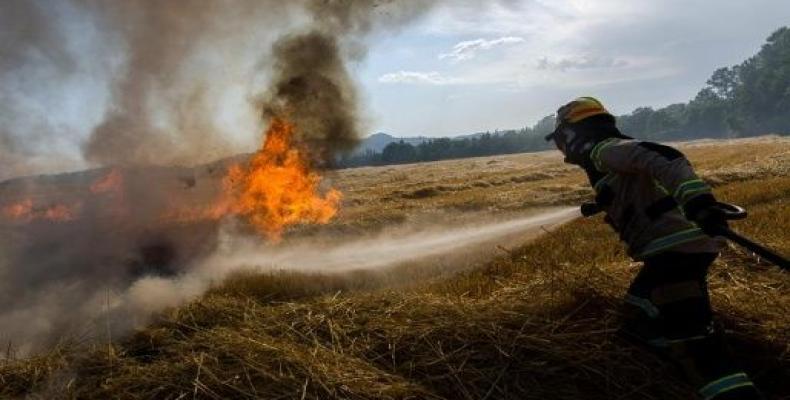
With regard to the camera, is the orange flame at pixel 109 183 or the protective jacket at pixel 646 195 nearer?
the protective jacket at pixel 646 195

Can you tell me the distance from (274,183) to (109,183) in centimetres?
252

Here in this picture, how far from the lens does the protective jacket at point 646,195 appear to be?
3.33 m

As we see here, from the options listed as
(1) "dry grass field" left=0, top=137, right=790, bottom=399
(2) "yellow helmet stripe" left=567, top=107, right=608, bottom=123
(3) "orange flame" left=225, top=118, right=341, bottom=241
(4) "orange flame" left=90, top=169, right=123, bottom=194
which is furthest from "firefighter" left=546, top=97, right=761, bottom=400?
(4) "orange flame" left=90, top=169, right=123, bottom=194

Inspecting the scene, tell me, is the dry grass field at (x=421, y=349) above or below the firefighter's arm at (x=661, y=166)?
below

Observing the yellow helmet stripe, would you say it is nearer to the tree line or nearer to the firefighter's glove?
the firefighter's glove

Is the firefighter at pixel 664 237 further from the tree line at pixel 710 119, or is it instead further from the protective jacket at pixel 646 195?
the tree line at pixel 710 119

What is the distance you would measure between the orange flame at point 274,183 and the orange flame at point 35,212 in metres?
2.37

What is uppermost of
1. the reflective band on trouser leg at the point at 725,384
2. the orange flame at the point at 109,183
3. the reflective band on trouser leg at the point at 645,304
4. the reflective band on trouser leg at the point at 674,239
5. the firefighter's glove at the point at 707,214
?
the orange flame at the point at 109,183

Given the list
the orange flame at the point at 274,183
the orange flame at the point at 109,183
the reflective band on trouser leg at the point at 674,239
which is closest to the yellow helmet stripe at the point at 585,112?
the reflective band on trouser leg at the point at 674,239

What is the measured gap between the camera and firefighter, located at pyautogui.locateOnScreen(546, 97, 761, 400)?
3.22 m

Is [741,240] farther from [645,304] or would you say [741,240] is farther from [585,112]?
[585,112]

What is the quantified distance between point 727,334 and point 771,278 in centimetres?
136

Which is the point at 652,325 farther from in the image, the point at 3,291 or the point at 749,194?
the point at 749,194

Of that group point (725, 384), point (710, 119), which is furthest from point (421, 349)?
point (710, 119)
